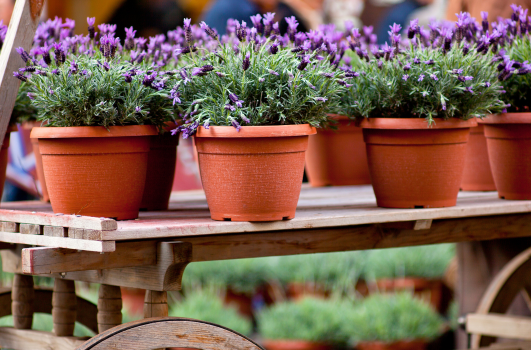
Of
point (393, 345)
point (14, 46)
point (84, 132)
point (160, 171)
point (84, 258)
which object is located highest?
point (14, 46)

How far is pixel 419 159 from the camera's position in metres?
1.91

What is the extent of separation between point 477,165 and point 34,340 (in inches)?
67.7

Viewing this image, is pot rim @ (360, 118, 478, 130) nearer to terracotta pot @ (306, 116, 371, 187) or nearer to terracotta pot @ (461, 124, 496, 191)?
terracotta pot @ (461, 124, 496, 191)

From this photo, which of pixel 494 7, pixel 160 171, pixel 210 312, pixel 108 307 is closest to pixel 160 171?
pixel 160 171

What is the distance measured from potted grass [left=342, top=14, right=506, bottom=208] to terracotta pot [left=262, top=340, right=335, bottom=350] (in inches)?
83.0

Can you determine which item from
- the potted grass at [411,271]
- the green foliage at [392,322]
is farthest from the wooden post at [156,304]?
the potted grass at [411,271]

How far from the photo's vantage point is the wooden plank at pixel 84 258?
4.71 feet

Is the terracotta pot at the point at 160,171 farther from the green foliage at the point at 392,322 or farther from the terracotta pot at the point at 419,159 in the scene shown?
the green foliage at the point at 392,322

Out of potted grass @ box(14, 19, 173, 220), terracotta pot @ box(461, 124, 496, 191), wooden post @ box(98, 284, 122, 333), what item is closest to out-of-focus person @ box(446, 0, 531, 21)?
terracotta pot @ box(461, 124, 496, 191)

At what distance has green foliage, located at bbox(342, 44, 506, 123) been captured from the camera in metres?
1.85

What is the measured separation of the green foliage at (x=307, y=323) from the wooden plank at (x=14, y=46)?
251 centimetres

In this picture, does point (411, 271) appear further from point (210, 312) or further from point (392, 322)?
point (210, 312)

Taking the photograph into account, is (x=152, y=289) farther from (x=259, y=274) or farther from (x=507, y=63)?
(x=259, y=274)

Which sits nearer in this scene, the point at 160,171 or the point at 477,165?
the point at 160,171
